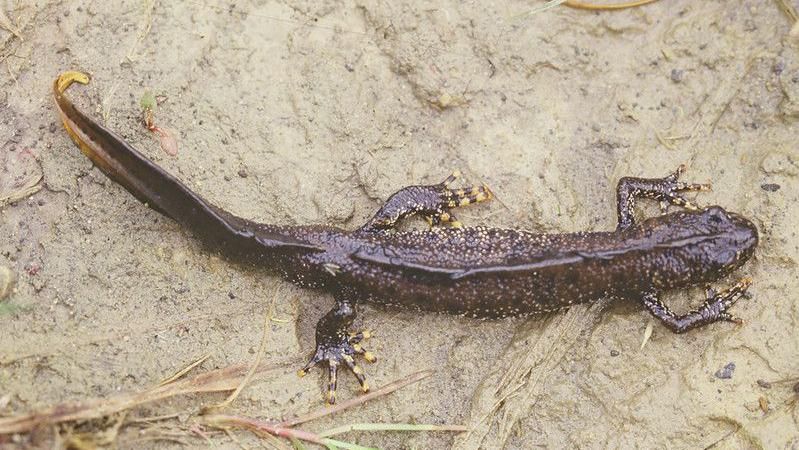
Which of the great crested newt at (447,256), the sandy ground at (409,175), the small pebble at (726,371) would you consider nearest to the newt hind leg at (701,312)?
the great crested newt at (447,256)

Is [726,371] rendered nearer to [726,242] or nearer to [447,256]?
[726,242]

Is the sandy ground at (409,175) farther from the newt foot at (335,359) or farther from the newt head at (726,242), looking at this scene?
the newt head at (726,242)

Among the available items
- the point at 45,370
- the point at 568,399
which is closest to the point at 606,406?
the point at 568,399

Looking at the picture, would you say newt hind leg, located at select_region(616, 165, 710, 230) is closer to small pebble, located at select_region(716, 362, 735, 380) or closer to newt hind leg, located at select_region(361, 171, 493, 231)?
newt hind leg, located at select_region(361, 171, 493, 231)

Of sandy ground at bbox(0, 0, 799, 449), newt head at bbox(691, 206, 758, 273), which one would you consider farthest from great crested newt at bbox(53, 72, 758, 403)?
sandy ground at bbox(0, 0, 799, 449)

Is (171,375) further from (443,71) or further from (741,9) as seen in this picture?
(741,9)

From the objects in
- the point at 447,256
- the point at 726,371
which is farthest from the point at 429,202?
the point at 726,371
